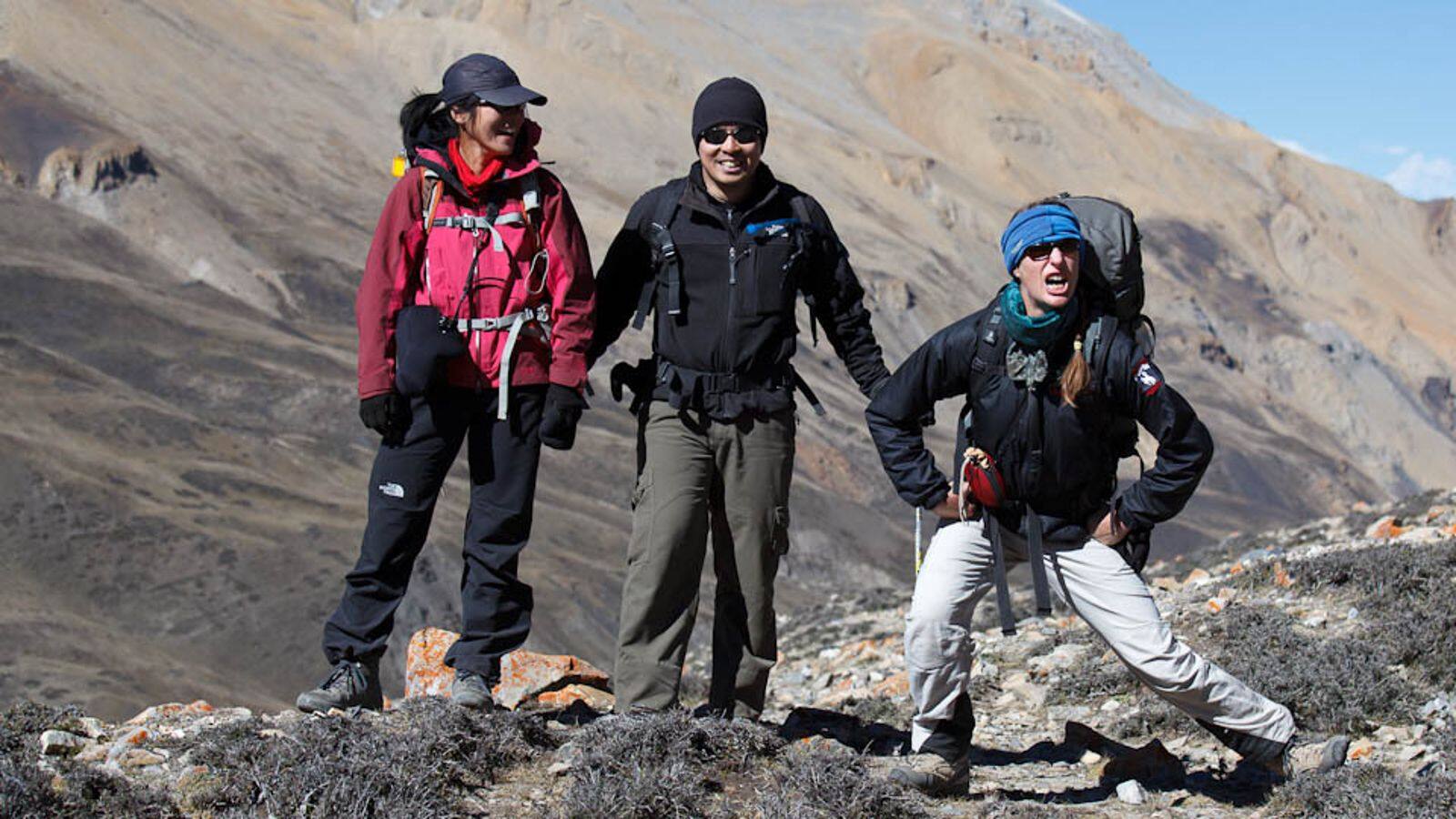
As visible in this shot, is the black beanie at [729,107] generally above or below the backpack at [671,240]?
above

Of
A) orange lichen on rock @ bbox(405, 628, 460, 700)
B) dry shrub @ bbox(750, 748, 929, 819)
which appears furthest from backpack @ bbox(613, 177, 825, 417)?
orange lichen on rock @ bbox(405, 628, 460, 700)

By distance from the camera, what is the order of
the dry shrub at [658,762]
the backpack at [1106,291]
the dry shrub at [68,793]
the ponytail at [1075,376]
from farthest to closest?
the backpack at [1106,291], the ponytail at [1075,376], the dry shrub at [658,762], the dry shrub at [68,793]

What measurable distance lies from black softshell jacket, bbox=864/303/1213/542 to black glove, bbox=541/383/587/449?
0.96 metres

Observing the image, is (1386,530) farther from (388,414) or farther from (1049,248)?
(388,414)

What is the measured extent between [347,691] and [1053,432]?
232cm

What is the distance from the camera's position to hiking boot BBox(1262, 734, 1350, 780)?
14.6 feet

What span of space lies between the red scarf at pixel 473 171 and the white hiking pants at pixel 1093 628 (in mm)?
1790

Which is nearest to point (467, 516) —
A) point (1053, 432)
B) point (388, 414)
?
point (388, 414)

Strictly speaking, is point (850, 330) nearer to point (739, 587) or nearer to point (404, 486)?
point (739, 587)

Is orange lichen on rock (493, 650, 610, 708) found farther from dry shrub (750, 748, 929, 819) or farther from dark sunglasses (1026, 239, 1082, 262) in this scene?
dark sunglasses (1026, 239, 1082, 262)

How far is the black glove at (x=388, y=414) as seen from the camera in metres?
4.77

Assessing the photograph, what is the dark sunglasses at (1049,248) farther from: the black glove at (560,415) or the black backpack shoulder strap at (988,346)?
the black glove at (560,415)

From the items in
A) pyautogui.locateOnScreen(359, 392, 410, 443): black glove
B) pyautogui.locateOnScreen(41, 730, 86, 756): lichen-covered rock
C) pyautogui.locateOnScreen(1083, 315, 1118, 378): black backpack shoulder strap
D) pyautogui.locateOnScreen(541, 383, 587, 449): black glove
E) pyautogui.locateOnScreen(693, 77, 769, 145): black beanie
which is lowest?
pyautogui.locateOnScreen(41, 730, 86, 756): lichen-covered rock

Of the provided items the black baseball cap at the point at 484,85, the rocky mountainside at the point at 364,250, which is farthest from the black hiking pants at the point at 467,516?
the rocky mountainside at the point at 364,250
